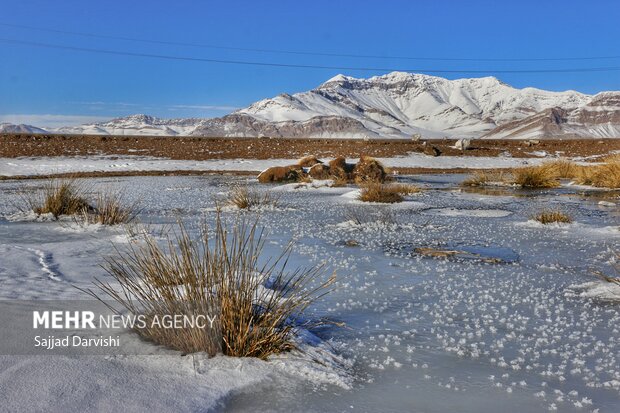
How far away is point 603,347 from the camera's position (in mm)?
3668

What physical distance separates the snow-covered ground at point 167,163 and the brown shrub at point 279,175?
6894 millimetres

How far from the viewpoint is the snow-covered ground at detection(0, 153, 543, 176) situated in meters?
24.8

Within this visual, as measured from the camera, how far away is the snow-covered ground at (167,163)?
2475 cm

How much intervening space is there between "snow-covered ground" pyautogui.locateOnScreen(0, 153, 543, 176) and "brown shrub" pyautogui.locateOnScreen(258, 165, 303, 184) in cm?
689

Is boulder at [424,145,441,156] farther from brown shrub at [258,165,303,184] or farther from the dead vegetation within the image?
the dead vegetation

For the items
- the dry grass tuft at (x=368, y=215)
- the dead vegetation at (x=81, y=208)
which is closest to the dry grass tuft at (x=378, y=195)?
the dry grass tuft at (x=368, y=215)

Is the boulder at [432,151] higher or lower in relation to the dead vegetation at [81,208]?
higher

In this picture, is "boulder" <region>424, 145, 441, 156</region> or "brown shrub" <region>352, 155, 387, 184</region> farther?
"boulder" <region>424, 145, 441, 156</region>

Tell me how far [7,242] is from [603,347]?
6656 mm

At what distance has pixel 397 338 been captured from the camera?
3818 millimetres

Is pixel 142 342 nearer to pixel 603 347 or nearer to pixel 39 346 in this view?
pixel 39 346

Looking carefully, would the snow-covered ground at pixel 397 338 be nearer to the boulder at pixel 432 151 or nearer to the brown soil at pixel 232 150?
the brown soil at pixel 232 150

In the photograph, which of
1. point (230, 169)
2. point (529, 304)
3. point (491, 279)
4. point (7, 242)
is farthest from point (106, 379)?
point (230, 169)

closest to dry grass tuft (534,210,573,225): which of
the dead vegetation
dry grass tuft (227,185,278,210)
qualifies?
dry grass tuft (227,185,278,210)
